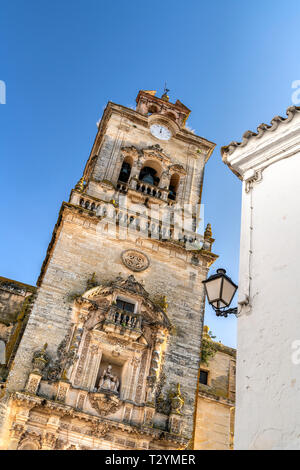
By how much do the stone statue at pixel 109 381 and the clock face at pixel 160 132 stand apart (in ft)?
45.1

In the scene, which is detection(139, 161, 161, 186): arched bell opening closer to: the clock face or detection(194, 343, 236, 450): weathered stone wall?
the clock face

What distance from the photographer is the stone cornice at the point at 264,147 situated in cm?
887

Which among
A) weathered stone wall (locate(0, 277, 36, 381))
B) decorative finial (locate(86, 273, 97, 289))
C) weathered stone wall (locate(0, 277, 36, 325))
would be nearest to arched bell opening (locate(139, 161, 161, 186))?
decorative finial (locate(86, 273, 97, 289))

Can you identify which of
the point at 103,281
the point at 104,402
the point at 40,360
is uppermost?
the point at 103,281

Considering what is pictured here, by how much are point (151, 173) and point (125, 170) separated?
5.01ft

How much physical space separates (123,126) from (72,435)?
15.9 m

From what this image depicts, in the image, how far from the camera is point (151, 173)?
984 inches

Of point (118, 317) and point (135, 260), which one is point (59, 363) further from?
point (135, 260)

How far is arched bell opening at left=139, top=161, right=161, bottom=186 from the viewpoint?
24.4 metres

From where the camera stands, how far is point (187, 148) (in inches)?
1032

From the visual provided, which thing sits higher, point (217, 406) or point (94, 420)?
point (217, 406)

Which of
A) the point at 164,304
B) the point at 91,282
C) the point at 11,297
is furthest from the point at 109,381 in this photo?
the point at 11,297

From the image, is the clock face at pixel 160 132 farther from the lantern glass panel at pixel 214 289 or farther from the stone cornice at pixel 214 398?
the lantern glass panel at pixel 214 289
